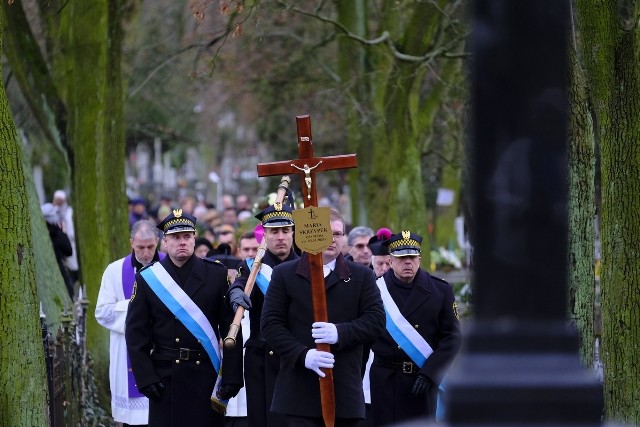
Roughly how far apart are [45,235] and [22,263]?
5509mm

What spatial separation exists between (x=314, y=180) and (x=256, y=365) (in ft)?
6.47

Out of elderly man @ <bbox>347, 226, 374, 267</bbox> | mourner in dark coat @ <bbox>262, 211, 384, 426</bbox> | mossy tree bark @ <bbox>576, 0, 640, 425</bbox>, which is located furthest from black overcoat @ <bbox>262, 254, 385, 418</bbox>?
elderly man @ <bbox>347, 226, 374, 267</bbox>

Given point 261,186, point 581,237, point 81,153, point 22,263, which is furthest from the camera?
point 261,186

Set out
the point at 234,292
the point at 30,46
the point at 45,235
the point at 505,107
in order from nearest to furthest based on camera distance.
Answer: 1. the point at 505,107
2. the point at 234,292
3. the point at 45,235
4. the point at 30,46

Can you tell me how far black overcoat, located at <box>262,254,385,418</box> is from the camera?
935 centimetres

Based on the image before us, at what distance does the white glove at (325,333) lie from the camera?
30.1 feet

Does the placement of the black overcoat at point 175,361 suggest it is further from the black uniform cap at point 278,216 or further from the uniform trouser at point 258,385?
the black uniform cap at point 278,216

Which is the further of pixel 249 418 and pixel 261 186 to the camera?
pixel 261 186

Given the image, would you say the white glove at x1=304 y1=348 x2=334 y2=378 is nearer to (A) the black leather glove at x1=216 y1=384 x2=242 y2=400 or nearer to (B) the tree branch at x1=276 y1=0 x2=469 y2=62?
(A) the black leather glove at x1=216 y1=384 x2=242 y2=400

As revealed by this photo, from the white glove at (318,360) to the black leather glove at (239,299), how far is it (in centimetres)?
112

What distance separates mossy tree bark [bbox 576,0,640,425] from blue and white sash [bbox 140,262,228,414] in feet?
9.59

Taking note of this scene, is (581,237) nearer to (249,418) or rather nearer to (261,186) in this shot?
(249,418)

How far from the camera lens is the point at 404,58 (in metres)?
20.0

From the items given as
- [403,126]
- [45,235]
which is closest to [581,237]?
[45,235]
